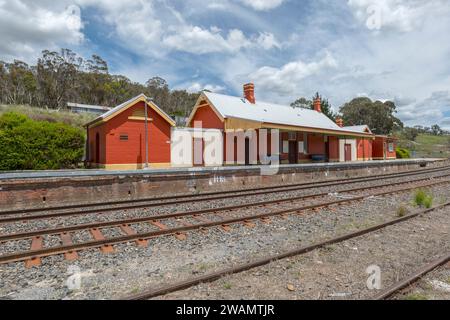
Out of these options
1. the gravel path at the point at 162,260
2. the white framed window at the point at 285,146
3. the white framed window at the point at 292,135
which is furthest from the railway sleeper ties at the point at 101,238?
the white framed window at the point at 292,135

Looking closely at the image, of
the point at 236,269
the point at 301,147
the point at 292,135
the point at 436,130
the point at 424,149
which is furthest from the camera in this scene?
the point at 436,130

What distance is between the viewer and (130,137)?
734 inches

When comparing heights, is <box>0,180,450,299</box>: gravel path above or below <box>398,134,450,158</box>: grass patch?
below

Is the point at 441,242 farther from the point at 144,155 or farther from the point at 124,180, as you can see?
the point at 144,155

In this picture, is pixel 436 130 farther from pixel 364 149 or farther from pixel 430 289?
pixel 430 289

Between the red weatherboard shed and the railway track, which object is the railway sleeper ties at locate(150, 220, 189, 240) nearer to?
the railway track

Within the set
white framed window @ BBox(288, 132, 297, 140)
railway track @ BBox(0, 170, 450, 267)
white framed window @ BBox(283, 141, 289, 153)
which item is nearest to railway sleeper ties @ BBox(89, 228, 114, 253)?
railway track @ BBox(0, 170, 450, 267)

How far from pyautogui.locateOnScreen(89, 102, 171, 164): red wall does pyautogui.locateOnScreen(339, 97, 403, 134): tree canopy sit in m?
57.4

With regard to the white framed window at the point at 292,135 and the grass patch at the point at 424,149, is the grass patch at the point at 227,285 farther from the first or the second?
the grass patch at the point at 424,149

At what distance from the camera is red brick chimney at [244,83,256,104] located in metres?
29.1

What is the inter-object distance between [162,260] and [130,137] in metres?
14.8

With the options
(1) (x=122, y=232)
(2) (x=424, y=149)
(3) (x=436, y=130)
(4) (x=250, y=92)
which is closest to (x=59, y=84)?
(4) (x=250, y=92)
